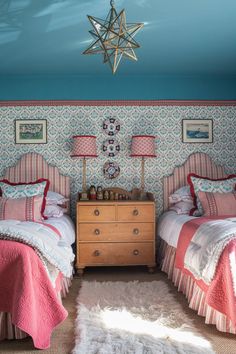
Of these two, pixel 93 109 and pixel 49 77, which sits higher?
pixel 49 77

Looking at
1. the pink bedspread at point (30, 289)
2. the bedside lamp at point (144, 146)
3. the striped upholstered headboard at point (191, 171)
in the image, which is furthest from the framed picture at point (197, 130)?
the pink bedspread at point (30, 289)

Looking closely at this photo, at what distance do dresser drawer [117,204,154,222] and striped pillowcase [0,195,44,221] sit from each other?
94 centimetres

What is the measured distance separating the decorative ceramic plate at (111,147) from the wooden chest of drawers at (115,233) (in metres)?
0.79

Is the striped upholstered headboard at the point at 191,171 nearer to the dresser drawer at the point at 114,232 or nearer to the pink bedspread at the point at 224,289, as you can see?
the dresser drawer at the point at 114,232

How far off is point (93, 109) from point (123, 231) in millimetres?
1634

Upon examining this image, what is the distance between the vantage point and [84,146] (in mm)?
4559

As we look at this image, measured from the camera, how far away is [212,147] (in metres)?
5.02

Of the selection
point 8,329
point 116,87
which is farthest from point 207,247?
point 116,87

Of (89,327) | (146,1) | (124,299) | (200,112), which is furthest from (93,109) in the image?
(89,327)

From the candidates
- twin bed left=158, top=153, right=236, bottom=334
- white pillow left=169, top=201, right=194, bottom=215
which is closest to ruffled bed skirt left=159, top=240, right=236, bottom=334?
twin bed left=158, top=153, right=236, bottom=334

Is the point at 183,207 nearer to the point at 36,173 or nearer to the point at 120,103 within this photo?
the point at 120,103

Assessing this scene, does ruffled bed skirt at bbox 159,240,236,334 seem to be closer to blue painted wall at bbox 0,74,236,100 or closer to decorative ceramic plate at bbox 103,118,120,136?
decorative ceramic plate at bbox 103,118,120,136

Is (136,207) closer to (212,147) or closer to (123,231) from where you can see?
(123,231)

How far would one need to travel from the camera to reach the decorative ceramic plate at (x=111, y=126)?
495 centimetres
